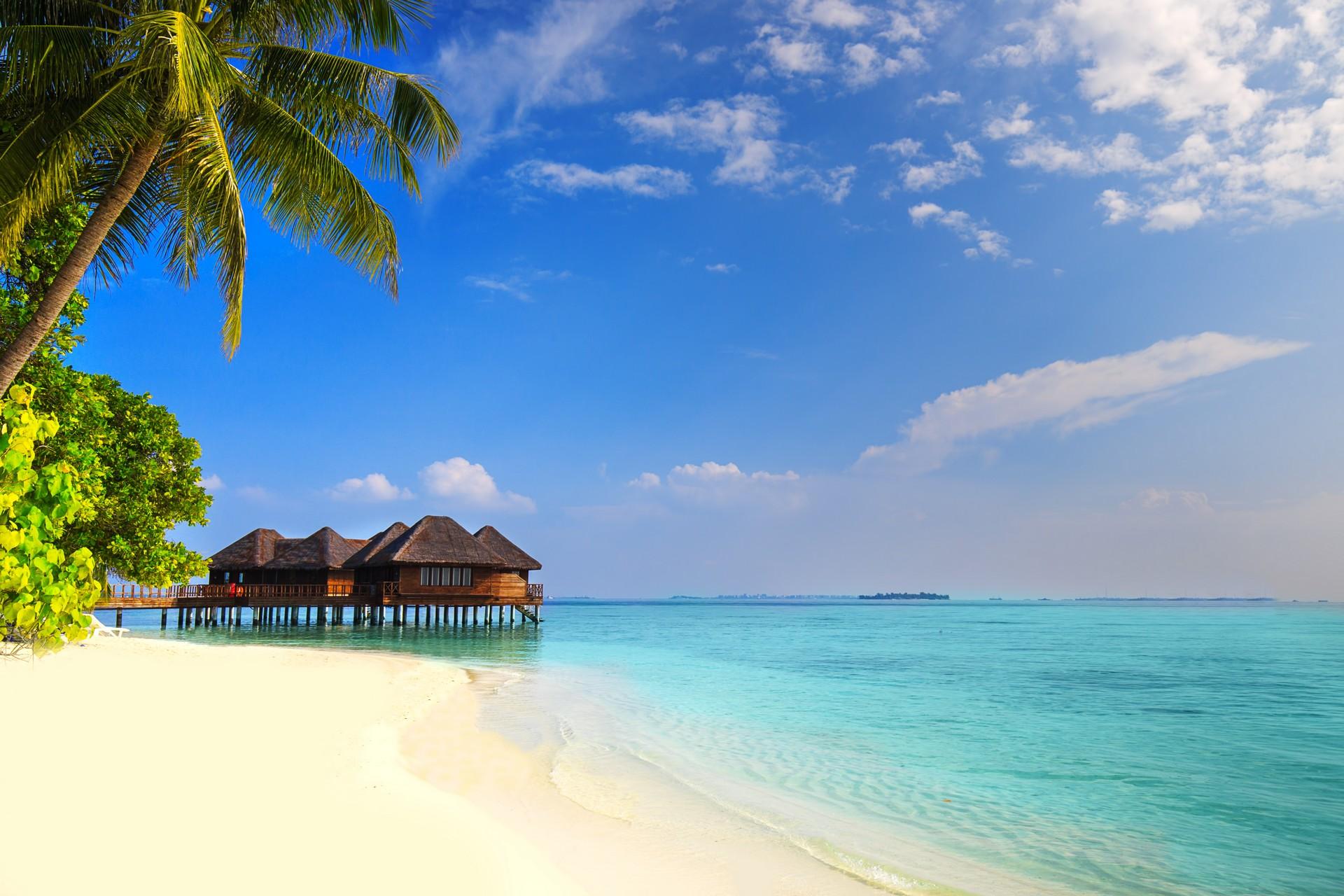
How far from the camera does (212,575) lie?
122ft

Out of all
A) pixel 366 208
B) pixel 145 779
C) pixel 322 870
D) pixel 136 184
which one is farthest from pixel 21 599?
pixel 366 208

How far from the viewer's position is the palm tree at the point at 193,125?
6.70 m

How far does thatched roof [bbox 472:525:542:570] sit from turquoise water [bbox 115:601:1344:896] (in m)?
12.5

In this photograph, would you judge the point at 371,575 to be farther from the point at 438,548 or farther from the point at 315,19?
the point at 315,19

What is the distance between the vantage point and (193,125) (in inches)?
304

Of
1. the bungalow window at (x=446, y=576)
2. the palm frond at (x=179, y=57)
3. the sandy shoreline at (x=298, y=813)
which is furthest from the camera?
the bungalow window at (x=446, y=576)

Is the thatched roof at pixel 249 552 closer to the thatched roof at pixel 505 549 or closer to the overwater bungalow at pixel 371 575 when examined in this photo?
the overwater bungalow at pixel 371 575

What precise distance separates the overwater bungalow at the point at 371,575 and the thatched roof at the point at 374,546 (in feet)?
0.21

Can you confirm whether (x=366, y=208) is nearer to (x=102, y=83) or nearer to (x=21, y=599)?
(x=102, y=83)

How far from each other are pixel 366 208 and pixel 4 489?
5154 mm

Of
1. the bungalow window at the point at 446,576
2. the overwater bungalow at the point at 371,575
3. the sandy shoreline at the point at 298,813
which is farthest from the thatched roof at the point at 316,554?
the sandy shoreline at the point at 298,813

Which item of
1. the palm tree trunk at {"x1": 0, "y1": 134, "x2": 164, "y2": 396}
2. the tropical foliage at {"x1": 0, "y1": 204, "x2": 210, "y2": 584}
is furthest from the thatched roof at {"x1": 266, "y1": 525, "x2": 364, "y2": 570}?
the palm tree trunk at {"x1": 0, "y1": 134, "x2": 164, "y2": 396}

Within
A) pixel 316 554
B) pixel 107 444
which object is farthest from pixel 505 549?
pixel 107 444

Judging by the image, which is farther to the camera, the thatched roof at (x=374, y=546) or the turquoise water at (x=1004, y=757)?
the thatched roof at (x=374, y=546)
